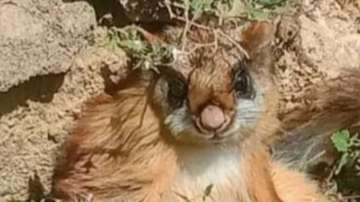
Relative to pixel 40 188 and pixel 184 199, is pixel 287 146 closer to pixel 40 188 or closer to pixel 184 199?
pixel 184 199

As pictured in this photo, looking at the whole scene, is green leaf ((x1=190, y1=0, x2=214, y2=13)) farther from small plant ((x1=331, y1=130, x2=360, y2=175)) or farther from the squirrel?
small plant ((x1=331, y1=130, x2=360, y2=175))

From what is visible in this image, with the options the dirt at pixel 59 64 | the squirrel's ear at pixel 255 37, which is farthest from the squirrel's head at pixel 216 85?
the dirt at pixel 59 64

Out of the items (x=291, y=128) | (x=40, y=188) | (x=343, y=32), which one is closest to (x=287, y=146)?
(x=291, y=128)

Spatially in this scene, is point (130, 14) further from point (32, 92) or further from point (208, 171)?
point (208, 171)

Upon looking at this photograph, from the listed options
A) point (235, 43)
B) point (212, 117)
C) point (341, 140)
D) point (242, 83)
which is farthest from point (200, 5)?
point (341, 140)

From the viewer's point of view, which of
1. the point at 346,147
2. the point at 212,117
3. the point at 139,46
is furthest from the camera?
the point at 346,147

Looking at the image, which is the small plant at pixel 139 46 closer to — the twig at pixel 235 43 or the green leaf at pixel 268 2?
the twig at pixel 235 43

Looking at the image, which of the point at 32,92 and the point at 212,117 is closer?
the point at 212,117
